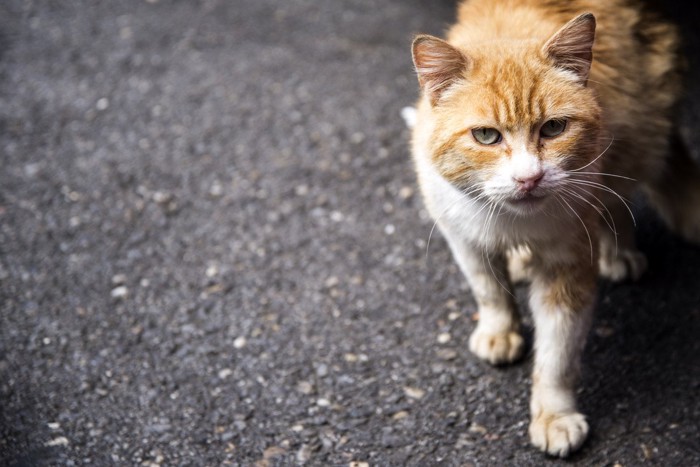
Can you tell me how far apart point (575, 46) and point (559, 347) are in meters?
0.89

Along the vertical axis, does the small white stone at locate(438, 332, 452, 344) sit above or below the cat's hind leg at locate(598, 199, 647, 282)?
below

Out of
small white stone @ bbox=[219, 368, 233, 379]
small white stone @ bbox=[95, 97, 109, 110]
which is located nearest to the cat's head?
small white stone @ bbox=[219, 368, 233, 379]

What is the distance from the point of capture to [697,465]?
2.26m

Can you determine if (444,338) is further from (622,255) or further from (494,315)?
(622,255)

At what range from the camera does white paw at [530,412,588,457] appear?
2312 mm

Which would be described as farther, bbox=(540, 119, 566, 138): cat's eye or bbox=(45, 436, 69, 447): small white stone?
bbox=(45, 436, 69, 447): small white stone

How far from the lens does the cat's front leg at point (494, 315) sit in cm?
251

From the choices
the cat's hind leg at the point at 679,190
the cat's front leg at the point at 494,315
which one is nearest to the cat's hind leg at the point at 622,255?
the cat's hind leg at the point at 679,190

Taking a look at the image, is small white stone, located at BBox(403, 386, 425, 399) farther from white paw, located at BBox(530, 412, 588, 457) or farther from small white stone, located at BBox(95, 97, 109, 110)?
small white stone, located at BBox(95, 97, 109, 110)

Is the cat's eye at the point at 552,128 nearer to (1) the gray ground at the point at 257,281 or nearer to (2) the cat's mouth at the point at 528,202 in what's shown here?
(2) the cat's mouth at the point at 528,202

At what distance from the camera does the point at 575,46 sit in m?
2.04

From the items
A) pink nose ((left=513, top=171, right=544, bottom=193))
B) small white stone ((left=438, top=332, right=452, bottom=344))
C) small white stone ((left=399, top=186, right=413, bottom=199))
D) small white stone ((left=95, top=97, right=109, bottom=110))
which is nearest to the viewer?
pink nose ((left=513, top=171, right=544, bottom=193))

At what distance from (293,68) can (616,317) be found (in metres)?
2.31

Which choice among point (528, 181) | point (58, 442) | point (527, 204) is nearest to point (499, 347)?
point (527, 204)
